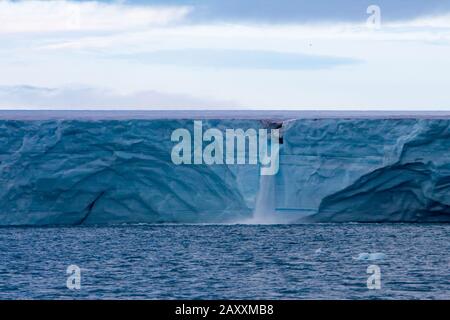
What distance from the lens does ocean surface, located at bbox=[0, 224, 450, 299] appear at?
15.9 m

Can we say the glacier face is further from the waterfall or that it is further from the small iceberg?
the small iceberg

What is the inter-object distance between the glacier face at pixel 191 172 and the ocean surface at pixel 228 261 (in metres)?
0.68

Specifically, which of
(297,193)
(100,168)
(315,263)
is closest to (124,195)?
(100,168)

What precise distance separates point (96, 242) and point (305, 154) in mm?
5294

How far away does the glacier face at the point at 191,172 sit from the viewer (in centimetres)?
2342

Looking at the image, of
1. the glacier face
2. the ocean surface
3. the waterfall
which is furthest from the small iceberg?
the waterfall

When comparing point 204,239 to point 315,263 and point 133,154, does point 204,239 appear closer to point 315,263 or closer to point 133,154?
point 133,154

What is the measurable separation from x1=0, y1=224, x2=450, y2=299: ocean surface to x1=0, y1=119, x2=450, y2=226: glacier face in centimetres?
68

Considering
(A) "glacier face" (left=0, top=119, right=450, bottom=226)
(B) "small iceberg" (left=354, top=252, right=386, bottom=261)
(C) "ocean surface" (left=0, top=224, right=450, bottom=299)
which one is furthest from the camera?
(A) "glacier face" (left=0, top=119, right=450, bottom=226)

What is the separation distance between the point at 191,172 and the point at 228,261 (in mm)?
4254

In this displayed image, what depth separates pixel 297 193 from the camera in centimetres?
2453

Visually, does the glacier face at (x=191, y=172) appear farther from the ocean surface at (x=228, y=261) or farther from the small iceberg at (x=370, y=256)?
the small iceberg at (x=370, y=256)

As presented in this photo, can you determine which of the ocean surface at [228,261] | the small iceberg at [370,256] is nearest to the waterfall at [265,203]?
the ocean surface at [228,261]
